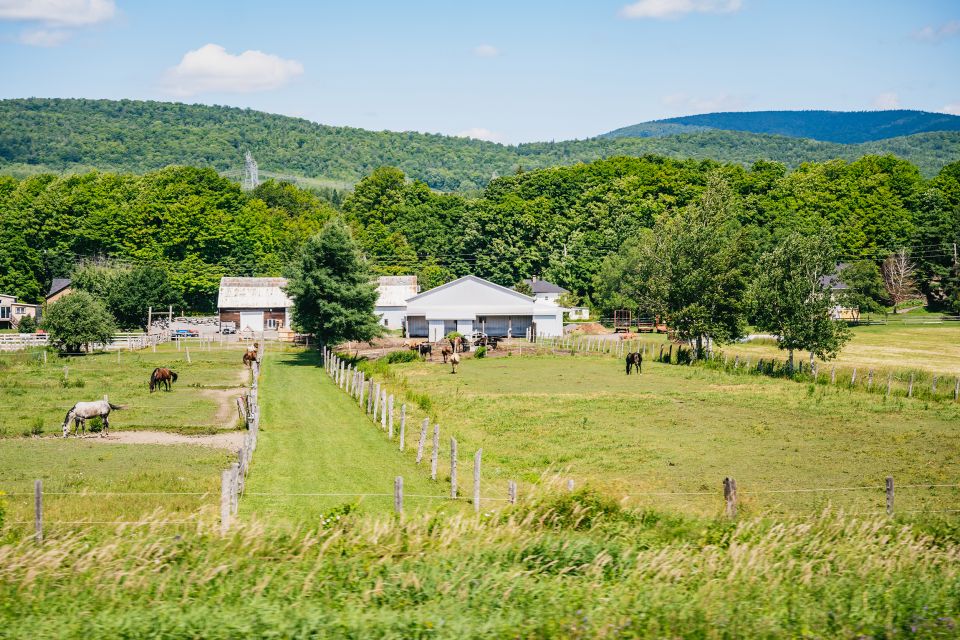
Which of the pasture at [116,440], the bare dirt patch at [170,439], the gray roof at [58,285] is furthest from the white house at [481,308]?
the bare dirt patch at [170,439]

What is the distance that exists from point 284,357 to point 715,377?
2827 centimetres

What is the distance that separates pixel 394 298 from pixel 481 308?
44.8 feet

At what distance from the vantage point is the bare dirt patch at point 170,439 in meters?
24.8

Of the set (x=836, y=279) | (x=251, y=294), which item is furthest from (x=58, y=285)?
(x=836, y=279)

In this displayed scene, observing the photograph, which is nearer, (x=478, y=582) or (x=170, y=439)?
(x=478, y=582)

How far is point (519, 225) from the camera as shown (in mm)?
103750

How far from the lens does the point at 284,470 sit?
21203 mm

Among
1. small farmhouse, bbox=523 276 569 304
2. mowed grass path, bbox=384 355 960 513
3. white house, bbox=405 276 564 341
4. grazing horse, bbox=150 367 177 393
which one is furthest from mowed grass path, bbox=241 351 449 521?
small farmhouse, bbox=523 276 569 304

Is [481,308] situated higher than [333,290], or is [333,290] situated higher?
[333,290]

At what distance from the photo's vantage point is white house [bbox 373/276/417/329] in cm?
8062

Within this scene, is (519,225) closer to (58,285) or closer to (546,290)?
(546,290)

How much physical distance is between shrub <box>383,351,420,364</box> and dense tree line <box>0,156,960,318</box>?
101 feet

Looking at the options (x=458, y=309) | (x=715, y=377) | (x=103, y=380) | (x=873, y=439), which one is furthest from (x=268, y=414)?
(x=458, y=309)

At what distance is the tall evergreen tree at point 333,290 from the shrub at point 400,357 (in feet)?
7.00
